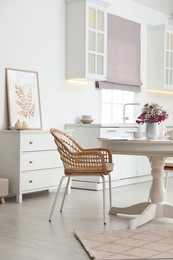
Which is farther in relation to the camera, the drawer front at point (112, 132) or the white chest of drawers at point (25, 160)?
the drawer front at point (112, 132)

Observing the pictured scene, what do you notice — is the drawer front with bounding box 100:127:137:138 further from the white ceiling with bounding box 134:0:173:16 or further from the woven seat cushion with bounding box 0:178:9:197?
the white ceiling with bounding box 134:0:173:16

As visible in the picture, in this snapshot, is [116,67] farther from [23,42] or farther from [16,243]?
[16,243]

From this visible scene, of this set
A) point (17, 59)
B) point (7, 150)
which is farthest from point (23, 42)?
point (7, 150)

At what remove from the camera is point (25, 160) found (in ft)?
18.1

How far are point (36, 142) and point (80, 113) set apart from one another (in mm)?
1498

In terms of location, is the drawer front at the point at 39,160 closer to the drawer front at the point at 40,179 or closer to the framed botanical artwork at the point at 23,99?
the drawer front at the point at 40,179

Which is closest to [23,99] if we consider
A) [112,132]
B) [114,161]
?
[112,132]

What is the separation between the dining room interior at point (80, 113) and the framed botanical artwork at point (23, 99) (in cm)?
1

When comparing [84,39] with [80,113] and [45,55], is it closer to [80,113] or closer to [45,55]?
[45,55]

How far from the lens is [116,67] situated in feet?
24.8

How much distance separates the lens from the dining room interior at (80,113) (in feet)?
13.8

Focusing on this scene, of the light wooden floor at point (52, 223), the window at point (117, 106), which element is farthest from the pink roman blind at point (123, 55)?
the light wooden floor at point (52, 223)

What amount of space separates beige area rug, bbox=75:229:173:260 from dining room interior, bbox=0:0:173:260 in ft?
0.11

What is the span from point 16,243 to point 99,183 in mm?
2931
